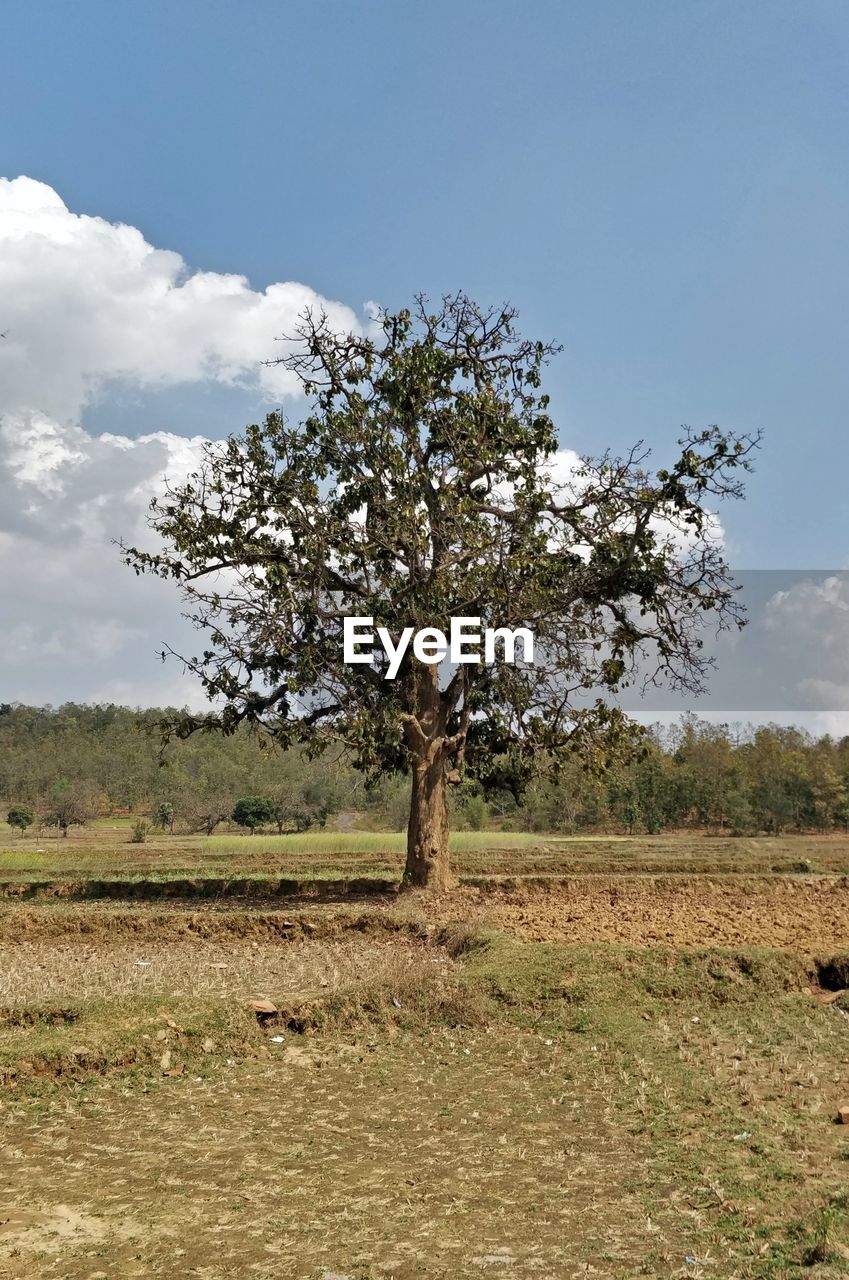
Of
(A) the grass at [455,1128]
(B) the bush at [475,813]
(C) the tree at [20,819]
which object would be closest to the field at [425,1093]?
(A) the grass at [455,1128]

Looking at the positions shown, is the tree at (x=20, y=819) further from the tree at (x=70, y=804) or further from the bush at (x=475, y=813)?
the bush at (x=475, y=813)

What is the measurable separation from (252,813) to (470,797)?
1482cm

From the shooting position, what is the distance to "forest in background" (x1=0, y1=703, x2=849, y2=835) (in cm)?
6162

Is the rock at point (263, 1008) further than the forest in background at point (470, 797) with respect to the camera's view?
No

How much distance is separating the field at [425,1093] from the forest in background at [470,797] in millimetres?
37242

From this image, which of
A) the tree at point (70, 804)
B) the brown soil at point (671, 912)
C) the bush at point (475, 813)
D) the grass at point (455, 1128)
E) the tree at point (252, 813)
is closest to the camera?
the grass at point (455, 1128)

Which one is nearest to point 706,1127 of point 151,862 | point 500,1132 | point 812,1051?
point 500,1132

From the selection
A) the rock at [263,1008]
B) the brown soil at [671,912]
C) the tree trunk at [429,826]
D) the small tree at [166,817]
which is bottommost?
the small tree at [166,817]

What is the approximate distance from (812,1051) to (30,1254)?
22.8 feet

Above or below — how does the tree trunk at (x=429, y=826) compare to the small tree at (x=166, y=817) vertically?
above

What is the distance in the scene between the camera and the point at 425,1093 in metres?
8.21

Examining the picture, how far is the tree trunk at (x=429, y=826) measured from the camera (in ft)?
61.8

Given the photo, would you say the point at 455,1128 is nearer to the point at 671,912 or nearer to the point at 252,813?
the point at 671,912

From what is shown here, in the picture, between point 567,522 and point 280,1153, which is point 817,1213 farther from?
point 567,522
